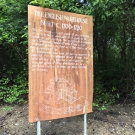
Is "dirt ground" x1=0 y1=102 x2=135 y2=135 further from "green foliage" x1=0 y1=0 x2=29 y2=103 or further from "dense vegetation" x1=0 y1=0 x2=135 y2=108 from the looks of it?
"green foliage" x1=0 y1=0 x2=29 y2=103

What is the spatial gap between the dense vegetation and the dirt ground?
0.31 meters

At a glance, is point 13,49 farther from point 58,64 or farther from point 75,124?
point 58,64

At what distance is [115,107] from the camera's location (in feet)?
14.8

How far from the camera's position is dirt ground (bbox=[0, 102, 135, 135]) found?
3602 mm

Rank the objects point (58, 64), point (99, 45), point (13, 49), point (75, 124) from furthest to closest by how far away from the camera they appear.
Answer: point (99, 45) → point (13, 49) → point (75, 124) → point (58, 64)

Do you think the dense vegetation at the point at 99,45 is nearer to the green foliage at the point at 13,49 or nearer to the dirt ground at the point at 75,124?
the green foliage at the point at 13,49

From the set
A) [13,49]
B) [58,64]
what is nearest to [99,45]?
[13,49]

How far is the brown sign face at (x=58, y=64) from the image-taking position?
249cm

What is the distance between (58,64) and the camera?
270cm

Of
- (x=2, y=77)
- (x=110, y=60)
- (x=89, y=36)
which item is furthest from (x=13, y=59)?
(x=89, y=36)

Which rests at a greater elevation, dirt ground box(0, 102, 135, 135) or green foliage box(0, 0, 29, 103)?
green foliage box(0, 0, 29, 103)

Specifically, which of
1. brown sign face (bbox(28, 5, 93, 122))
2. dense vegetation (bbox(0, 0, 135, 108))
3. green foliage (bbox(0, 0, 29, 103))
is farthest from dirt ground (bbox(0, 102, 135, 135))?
brown sign face (bbox(28, 5, 93, 122))

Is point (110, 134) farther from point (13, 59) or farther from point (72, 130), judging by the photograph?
point (13, 59)

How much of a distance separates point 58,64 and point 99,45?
9.78 ft
